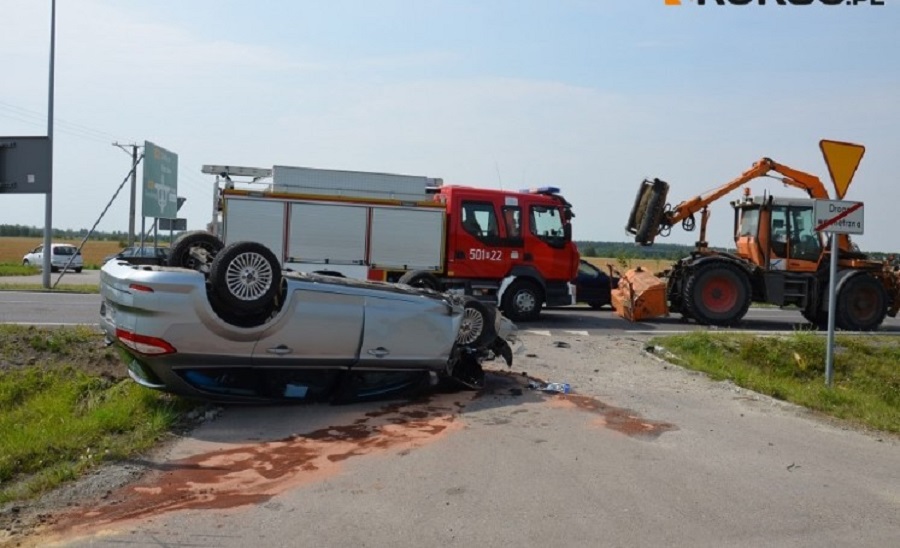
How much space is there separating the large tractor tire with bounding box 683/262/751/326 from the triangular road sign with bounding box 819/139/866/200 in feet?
27.7

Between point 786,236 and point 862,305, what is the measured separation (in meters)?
2.49

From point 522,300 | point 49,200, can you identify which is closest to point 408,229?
point 522,300

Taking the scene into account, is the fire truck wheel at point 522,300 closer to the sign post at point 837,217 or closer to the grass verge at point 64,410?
the sign post at point 837,217

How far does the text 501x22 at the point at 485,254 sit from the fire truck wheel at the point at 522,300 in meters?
0.69

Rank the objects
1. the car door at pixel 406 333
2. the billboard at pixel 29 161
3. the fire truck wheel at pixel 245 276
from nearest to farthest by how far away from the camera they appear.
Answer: the fire truck wheel at pixel 245 276
the car door at pixel 406 333
the billboard at pixel 29 161

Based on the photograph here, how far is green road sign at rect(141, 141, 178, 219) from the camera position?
27.8m

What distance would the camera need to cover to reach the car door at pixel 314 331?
800 centimetres

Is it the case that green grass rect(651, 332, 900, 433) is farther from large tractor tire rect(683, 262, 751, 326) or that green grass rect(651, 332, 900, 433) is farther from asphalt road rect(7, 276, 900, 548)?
large tractor tire rect(683, 262, 751, 326)

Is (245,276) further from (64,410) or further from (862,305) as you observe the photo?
(862,305)

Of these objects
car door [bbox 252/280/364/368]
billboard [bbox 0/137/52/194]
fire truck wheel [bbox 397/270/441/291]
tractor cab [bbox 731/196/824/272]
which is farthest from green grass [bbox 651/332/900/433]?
billboard [bbox 0/137/52/194]

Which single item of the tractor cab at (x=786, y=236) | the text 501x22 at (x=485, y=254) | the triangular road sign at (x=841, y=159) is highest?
the triangular road sign at (x=841, y=159)

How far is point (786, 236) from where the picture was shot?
1908cm

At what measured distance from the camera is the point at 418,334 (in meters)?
8.71

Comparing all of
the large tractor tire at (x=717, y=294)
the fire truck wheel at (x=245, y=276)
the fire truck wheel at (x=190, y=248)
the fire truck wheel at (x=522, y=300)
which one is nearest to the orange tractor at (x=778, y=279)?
the large tractor tire at (x=717, y=294)
